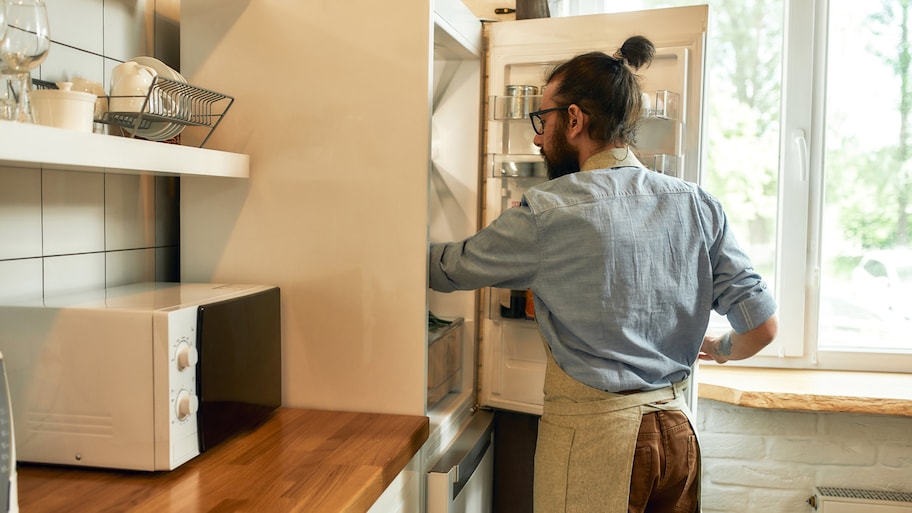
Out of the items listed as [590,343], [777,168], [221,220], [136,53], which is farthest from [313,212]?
[777,168]

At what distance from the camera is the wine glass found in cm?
96

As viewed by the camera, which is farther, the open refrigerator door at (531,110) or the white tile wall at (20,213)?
the open refrigerator door at (531,110)

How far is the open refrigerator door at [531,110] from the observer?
176 centimetres

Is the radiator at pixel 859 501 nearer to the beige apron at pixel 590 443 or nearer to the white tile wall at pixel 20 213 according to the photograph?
the beige apron at pixel 590 443

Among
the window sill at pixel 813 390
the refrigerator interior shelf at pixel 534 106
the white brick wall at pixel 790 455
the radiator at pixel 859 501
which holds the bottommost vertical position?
the radiator at pixel 859 501

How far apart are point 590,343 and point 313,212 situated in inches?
24.0

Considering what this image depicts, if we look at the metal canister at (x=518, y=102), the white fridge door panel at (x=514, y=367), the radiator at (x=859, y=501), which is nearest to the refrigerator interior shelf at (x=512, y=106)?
the metal canister at (x=518, y=102)

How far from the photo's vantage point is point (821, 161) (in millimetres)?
2383

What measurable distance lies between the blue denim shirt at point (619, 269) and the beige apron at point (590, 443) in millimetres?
33

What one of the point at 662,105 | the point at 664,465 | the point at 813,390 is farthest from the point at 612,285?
the point at 813,390

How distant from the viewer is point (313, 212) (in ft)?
5.08

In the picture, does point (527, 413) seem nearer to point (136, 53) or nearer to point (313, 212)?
point (313, 212)

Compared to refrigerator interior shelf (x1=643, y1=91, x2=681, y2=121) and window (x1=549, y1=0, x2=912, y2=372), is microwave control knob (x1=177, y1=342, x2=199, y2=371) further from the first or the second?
window (x1=549, y1=0, x2=912, y2=372)

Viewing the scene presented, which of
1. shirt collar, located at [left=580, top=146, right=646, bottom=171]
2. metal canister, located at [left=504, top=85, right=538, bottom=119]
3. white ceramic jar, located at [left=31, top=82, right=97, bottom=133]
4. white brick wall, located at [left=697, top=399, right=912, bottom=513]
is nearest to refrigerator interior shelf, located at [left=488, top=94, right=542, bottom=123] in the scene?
metal canister, located at [left=504, top=85, right=538, bottom=119]
